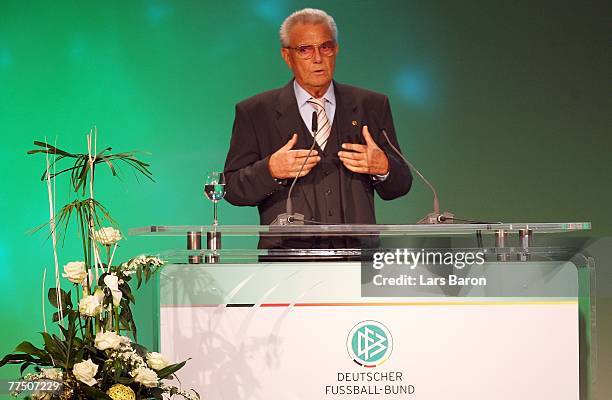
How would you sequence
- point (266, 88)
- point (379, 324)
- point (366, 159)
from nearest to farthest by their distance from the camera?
1. point (379, 324)
2. point (366, 159)
3. point (266, 88)

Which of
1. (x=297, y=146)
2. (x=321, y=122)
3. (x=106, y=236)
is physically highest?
(x=321, y=122)

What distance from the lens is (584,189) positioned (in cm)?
576

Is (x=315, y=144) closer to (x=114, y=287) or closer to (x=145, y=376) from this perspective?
(x=114, y=287)

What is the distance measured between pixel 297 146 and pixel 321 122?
7.3 inches

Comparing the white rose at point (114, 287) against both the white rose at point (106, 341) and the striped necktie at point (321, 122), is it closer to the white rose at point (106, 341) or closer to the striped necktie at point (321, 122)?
the white rose at point (106, 341)

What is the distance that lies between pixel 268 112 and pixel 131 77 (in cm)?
92

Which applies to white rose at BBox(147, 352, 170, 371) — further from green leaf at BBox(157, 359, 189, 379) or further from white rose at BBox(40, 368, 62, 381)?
white rose at BBox(40, 368, 62, 381)

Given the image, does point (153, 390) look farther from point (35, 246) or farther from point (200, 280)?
point (35, 246)

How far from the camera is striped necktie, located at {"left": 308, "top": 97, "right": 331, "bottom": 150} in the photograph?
199 inches

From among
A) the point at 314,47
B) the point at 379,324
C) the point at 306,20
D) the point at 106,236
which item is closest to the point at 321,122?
the point at 314,47

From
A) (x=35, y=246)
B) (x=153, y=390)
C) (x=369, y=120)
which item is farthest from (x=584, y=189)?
(x=153, y=390)

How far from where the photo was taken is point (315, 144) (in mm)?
5027

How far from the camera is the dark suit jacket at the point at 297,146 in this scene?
189 inches

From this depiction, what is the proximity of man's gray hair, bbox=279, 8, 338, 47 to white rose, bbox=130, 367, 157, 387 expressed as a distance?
270 centimetres
